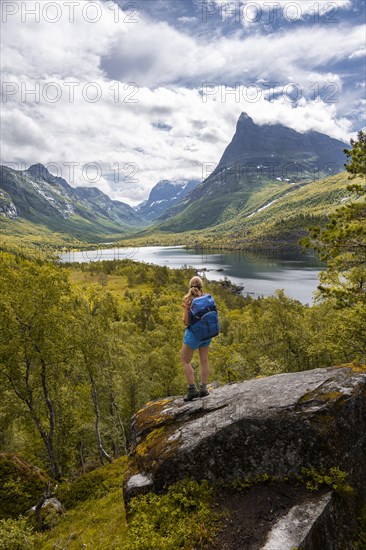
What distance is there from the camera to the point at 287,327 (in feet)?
129

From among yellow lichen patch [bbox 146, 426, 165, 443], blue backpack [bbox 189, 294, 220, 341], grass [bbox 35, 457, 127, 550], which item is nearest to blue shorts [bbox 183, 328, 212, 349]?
blue backpack [bbox 189, 294, 220, 341]

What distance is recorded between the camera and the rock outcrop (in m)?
9.05

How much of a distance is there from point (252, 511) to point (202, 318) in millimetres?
5563

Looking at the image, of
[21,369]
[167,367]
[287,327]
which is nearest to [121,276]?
[167,367]

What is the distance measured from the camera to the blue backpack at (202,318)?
11195 millimetres

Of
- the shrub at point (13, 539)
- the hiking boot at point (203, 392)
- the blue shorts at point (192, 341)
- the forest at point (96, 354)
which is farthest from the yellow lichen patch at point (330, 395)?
the shrub at point (13, 539)

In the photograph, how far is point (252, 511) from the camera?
27.1 ft

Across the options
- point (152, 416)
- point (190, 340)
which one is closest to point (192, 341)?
point (190, 340)

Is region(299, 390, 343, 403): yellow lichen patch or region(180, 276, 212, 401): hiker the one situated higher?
region(180, 276, 212, 401): hiker

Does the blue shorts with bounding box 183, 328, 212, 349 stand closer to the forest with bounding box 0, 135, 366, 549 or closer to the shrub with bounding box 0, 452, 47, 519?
the forest with bounding box 0, 135, 366, 549

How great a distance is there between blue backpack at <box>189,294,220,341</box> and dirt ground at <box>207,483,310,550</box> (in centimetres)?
467

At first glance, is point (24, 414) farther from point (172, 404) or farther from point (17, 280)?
point (172, 404)

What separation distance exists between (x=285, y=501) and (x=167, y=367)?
151 ft

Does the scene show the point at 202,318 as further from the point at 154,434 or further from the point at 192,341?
the point at 154,434
